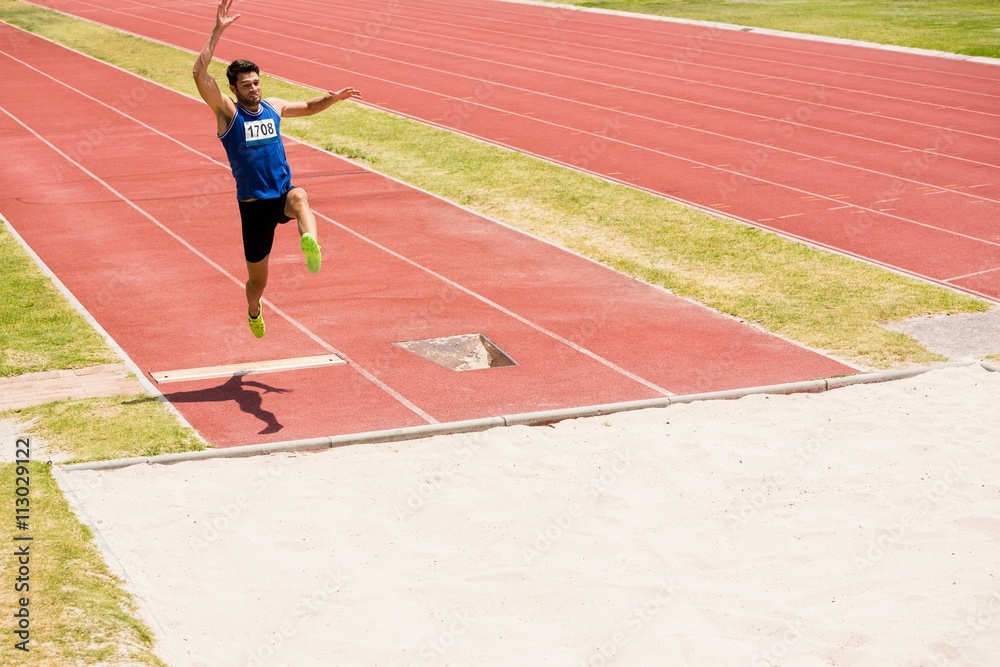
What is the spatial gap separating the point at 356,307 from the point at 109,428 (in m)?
3.11

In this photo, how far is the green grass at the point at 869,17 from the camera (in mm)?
27781

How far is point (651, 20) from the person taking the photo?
1291 inches

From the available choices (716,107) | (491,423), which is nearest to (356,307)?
(491,423)

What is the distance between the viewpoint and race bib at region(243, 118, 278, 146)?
25.7ft

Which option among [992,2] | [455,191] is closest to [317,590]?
[455,191]

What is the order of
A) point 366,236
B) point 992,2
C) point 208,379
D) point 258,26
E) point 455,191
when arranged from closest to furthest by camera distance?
1. point 208,379
2. point 366,236
3. point 455,191
4. point 258,26
5. point 992,2

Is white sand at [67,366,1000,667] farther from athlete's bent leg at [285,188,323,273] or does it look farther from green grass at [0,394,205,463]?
athlete's bent leg at [285,188,323,273]

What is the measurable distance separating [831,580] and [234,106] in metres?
4.67

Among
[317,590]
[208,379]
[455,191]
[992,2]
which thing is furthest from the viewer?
[992,2]

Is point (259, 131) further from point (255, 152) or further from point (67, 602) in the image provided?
point (67, 602)

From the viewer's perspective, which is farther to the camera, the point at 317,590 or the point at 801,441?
the point at 801,441

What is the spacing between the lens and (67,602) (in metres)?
5.27

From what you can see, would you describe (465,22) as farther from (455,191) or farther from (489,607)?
(489,607)

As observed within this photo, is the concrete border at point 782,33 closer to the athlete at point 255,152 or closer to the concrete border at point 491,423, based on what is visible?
the concrete border at point 491,423
